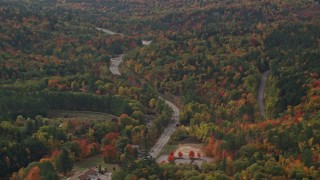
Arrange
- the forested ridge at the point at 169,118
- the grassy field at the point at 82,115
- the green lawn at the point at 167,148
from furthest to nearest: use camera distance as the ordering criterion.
Answer: the grassy field at the point at 82,115, the green lawn at the point at 167,148, the forested ridge at the point at 169,118

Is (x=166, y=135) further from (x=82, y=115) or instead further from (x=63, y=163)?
(x=63, y=163)

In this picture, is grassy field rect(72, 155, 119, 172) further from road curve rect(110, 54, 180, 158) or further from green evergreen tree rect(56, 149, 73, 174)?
road curve rect(110, 54, 180, 158)

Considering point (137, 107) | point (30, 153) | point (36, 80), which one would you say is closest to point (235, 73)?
point (137, 107)

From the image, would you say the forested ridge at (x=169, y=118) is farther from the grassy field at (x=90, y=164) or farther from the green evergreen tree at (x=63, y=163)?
the grassy field at (x=90, y=164)

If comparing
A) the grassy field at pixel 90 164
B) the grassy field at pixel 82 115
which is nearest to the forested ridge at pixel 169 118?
the grassy field at pixel 90 164

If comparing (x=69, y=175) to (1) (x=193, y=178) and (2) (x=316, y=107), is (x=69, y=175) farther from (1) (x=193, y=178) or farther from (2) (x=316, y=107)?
(2) (x=316, y=107)
